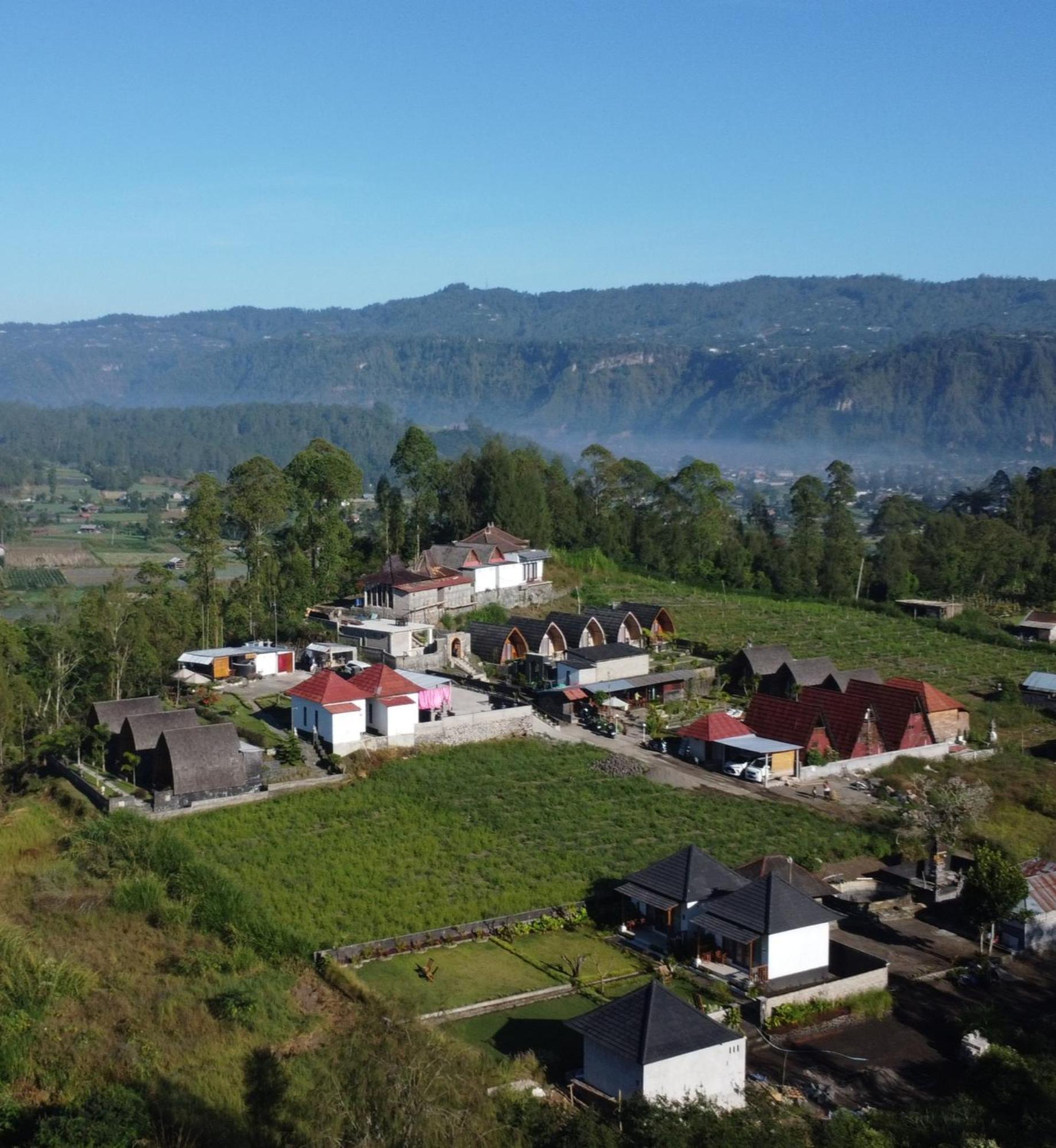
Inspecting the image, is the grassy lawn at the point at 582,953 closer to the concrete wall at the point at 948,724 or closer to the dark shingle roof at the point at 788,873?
the dark shingle roof at the point at 788,873

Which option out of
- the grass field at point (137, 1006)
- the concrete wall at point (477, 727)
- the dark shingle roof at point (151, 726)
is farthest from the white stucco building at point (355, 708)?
the grass field at point (137, 1006)

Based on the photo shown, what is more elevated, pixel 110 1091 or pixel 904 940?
pixel 110 1091

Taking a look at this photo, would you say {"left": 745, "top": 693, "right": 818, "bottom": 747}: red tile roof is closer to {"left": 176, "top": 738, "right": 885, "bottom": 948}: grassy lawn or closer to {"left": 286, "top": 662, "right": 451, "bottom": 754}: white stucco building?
{"left": 176, "top": 738, "right": 885, "bottom": 948}: grassy lawn

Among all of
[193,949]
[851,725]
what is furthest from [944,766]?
[193,949]

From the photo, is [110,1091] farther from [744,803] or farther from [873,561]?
[873,561]

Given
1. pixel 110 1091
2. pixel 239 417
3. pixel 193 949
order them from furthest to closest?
pixel 239 417 → pixel 193 949 → pixel 110 1091

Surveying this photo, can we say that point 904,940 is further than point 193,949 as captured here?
Yes

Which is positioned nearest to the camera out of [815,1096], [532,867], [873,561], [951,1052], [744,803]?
[815,1096]
